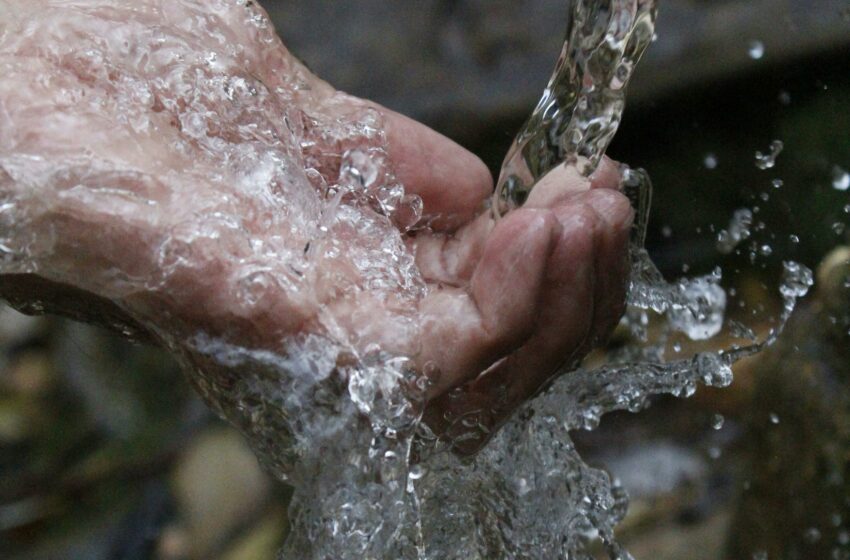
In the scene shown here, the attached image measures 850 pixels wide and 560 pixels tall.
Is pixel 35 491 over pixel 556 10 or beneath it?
beneath

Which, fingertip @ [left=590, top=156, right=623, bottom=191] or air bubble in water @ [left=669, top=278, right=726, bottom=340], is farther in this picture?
air bubble in water @ [left=669, top=278, right=726, bottom=340]

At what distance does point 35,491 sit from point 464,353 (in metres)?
2.40

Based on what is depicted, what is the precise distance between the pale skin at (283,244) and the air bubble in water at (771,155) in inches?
82.6

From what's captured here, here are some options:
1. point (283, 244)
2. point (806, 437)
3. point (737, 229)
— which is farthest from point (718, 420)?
point (283, 244)

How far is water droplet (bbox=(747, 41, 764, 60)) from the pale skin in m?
2.15

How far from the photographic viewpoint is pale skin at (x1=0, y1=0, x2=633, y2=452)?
4.06ft

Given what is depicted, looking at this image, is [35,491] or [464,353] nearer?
[464,353]

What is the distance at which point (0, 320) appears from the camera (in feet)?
11.2

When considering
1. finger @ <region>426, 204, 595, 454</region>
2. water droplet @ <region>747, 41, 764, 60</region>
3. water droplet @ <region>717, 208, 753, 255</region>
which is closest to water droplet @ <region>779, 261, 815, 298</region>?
finger @ <region>426, 204, 595, 454</region>

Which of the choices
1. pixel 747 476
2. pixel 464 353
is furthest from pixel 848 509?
pixel 464 353

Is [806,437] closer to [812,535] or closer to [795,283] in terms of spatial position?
[812,535]

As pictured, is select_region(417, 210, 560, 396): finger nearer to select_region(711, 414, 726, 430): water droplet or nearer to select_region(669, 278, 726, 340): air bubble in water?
select_region(669, 278, 726, 340): air bubble in water

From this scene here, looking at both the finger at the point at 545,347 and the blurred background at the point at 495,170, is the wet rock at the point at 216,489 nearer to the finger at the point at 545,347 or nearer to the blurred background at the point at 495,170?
the blurred background at the point at 495,170

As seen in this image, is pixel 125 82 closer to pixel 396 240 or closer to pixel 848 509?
pixel 396 240
